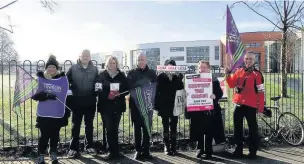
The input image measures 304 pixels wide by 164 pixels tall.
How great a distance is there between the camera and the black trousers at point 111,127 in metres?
6.43

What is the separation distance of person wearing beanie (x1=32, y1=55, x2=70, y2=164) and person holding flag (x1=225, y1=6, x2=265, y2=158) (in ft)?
10.8

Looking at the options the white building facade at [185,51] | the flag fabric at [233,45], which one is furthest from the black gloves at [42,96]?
the white building facade at [185,51]

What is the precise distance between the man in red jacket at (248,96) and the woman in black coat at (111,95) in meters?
2.19

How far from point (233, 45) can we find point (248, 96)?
3.89ft

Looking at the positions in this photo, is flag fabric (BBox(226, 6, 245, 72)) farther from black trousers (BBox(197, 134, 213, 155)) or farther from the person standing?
the person standing

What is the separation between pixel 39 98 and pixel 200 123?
10.2ft

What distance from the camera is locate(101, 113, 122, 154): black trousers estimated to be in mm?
6434

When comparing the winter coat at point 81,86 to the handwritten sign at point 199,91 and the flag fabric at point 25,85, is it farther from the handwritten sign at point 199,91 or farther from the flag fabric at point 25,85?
the handwritten sign at point 199,91

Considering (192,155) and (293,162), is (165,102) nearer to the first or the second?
(192,155)

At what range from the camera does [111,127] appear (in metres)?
6.46

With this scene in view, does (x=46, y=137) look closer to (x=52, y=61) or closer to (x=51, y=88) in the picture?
(x=51, y=88)

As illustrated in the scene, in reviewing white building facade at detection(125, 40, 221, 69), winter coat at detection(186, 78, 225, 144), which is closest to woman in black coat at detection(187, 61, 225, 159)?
winter coat at detection(186, 78, 225, 144)

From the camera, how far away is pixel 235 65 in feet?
22.7

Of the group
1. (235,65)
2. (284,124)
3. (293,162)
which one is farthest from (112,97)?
(284,124)
